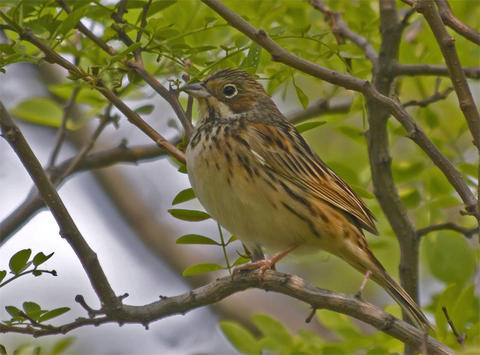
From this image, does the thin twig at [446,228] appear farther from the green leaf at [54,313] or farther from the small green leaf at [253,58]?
the green leaf at [54,313]

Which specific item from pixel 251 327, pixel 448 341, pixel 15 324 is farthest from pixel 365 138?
pixel 251 327

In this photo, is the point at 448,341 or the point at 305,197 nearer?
the point at 448,341

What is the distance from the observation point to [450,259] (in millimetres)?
5250

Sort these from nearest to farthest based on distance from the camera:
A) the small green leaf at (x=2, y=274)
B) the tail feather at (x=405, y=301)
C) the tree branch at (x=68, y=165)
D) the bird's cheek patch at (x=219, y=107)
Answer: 1. the small green leaf at (x=2, y=274)
2. the tail feather at (x=405, y=301)
3. the bird's cheek patch at (x=219, y=107)
4. the tree branch at (x=68, y=165)

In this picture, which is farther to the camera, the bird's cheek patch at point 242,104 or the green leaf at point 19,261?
the bird's cheek patch at point 242,104

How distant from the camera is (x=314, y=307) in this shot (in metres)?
3.79

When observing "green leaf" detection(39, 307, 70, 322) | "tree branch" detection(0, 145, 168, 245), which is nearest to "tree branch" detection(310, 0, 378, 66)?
"tree branch" detection(0, 145, 168, 245)

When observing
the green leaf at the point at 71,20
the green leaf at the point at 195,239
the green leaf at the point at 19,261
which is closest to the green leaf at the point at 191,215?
the green leaf at the point at 195,239

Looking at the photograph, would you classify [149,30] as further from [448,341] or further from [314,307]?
[448,341]

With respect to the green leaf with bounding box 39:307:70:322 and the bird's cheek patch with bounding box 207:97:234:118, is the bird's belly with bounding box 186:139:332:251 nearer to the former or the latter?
the bird's cheek patch with bounding box 207:97:234:118

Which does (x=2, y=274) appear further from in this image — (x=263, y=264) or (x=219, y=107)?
(x=219, y=107)

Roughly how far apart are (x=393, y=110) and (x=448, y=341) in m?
1.47

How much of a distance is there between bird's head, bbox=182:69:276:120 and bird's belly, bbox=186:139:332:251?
1.45 ft

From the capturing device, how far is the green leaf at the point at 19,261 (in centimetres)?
371
